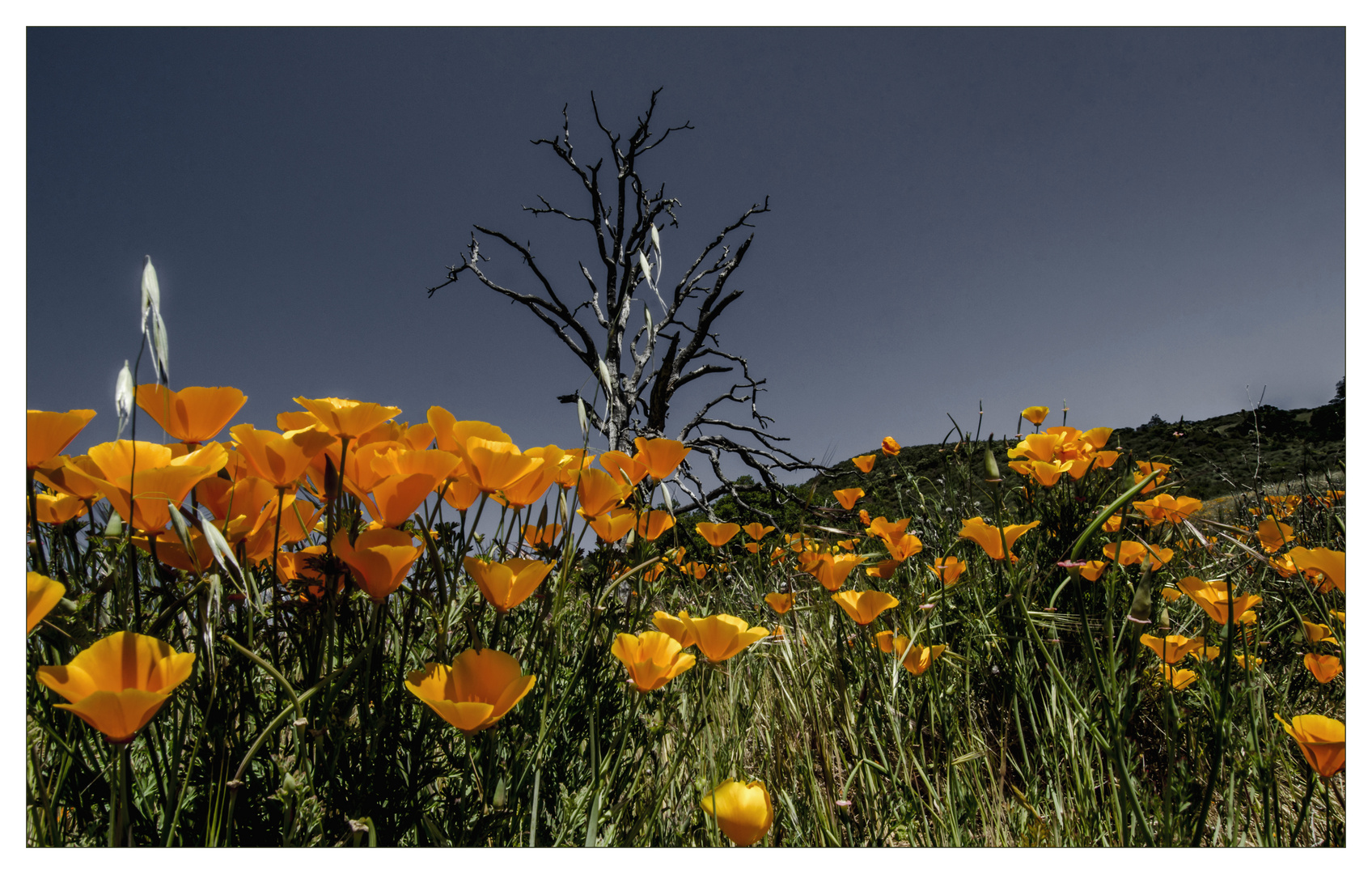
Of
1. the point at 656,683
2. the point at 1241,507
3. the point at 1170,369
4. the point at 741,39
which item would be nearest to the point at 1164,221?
the point at 1170,369

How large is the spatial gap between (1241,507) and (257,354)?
3.65 metres

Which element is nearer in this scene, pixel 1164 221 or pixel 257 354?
pixel 257 354

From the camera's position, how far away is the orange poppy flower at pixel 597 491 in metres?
0.88

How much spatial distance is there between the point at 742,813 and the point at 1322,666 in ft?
4.06

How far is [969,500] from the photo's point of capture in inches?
78.8

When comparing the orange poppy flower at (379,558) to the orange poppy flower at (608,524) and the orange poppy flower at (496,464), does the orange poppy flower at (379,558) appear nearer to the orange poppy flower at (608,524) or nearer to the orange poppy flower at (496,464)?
the orange poppy flower at (496,464)

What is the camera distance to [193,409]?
72 cm

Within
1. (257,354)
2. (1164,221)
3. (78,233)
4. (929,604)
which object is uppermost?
(1164,221)

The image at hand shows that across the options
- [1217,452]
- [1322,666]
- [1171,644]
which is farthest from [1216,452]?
[1171,644]

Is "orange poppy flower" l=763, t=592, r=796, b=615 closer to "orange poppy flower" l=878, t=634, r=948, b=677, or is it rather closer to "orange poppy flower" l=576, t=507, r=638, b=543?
"orange poppy flower" l=878, t=634, r=948, b=677
